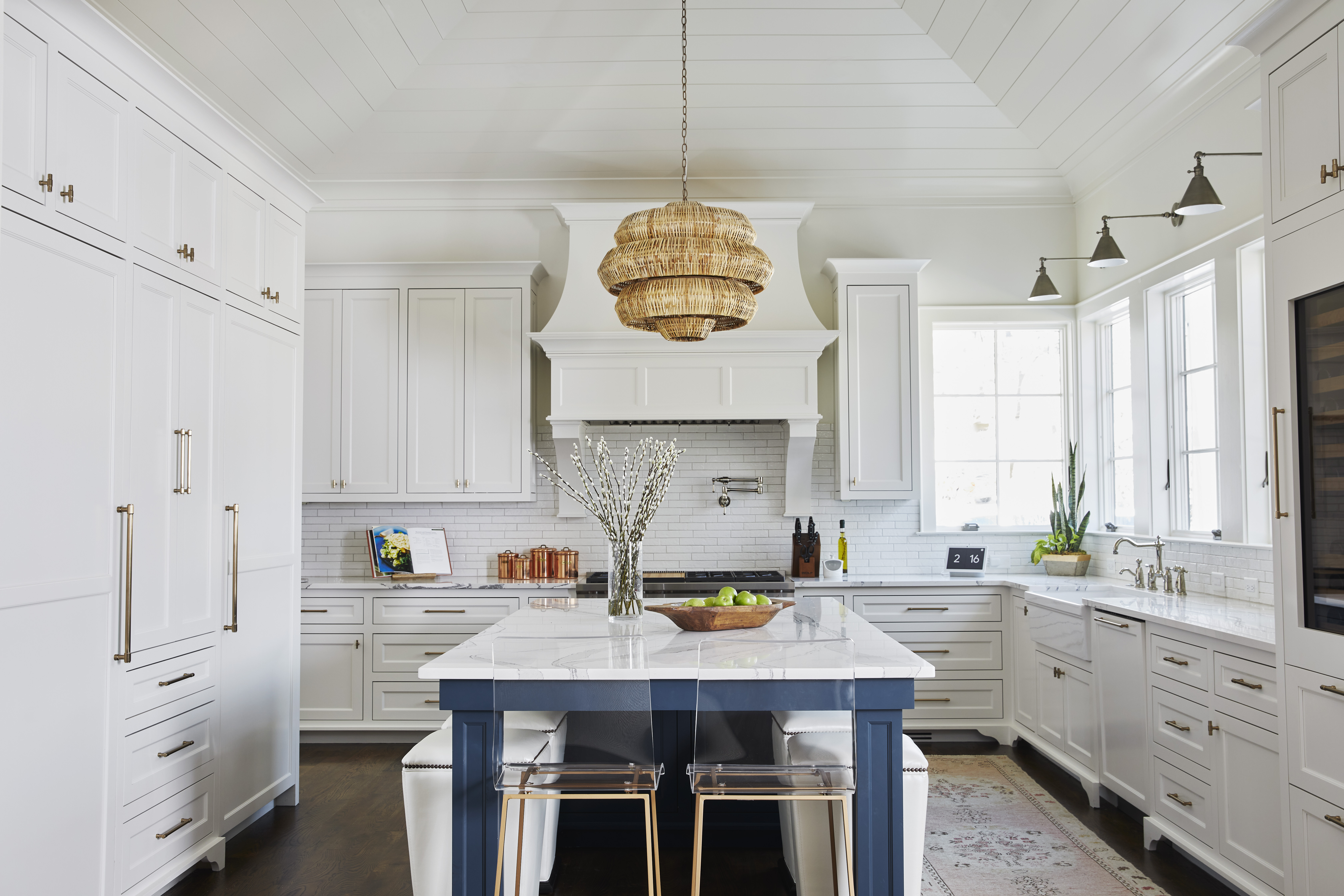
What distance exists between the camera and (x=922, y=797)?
9.04 ft

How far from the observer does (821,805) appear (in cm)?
285

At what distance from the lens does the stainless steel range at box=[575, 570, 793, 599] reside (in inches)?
199

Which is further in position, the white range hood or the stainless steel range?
the white range hood

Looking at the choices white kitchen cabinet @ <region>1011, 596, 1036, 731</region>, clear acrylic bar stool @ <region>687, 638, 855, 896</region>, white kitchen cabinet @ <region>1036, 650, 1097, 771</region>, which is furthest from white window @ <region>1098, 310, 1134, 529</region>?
clear acrylic bar stool @ <region>687, 638, 855, 896</region>

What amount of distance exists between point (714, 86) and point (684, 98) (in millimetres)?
1482

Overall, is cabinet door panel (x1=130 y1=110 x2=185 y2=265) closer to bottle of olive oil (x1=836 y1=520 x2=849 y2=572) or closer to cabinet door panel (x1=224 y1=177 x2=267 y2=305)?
cabinet door panel (x1=224 y1=177 x2=267 y2=305)

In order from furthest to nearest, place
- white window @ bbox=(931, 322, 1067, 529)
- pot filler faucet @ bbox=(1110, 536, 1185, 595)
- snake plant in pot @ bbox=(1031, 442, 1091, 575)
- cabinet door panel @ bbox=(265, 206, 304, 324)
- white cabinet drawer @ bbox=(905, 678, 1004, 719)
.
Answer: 1. white window @ bbox=(931, 322, 1067, 529)
2. snake plant in pot @ bbox=(1031, 442, 1091, 575)
3. white cabinet drawer @ bbox=(905, 678, 1004, 719)
4. pot filler faucet @ bbox=(1110, 536, 1185, 595)
5. cabinet door panel @ bbox=(265, 206, 304, 324)

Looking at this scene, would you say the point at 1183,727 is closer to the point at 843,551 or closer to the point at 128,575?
the point at 843,551

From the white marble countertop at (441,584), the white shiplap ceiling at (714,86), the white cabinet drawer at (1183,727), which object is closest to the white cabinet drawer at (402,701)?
the white marble countertop at (441,584)

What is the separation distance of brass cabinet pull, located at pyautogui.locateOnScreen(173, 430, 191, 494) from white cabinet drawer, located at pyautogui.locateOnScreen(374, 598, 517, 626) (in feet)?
6.80

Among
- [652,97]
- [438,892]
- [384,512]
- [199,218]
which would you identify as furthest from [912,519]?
[199,218]

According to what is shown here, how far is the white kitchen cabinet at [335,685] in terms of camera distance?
5188 mm

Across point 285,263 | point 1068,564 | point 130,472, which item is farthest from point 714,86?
point 130,472

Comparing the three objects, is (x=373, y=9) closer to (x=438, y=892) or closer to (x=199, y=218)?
(x=199, y=218)
